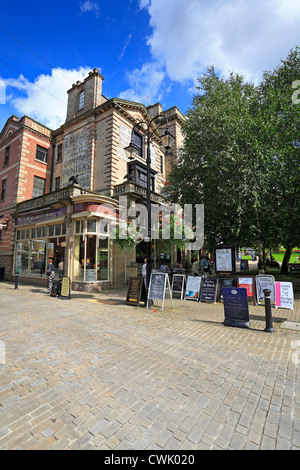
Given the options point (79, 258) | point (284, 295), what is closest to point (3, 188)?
point (79, 258)

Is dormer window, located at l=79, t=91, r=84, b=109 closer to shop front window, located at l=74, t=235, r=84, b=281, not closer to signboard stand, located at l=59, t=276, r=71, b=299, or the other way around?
shop front window, located at l=74, t=235, r=84, b=281

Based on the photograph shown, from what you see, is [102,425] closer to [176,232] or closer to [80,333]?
[80,333]

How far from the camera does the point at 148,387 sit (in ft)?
10.7

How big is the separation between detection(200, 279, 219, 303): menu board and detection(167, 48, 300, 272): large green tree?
280cm

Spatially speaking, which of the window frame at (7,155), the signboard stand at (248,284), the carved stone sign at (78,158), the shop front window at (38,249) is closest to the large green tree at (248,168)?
the signboard stand at (248,284)

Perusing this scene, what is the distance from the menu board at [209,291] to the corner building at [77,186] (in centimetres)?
530

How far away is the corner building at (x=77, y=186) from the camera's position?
551 inches

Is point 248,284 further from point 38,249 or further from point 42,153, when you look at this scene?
point 42,153

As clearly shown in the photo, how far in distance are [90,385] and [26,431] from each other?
1.03m

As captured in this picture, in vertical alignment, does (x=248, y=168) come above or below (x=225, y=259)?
above

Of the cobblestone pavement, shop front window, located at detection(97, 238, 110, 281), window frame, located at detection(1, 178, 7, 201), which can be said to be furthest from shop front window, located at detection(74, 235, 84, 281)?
window frame, located at detection(1, 178, 7, 201)

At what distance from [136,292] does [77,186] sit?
8641 mm

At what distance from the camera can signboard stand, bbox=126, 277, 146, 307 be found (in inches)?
367

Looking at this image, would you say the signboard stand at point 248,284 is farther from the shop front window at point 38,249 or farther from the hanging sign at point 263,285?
the shop front window at point 38,249
